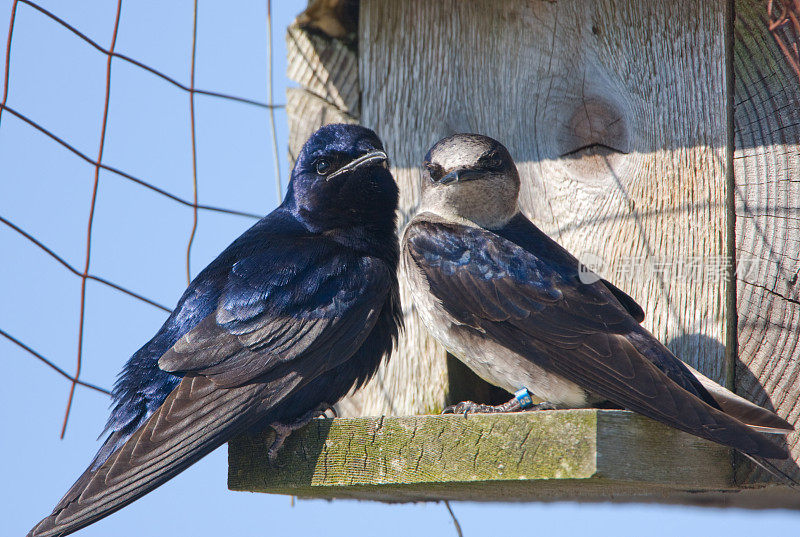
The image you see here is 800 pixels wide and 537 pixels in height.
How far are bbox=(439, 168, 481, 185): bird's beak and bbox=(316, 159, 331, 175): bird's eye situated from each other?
384 mm

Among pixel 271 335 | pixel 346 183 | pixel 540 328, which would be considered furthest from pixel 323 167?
pixel 540 328

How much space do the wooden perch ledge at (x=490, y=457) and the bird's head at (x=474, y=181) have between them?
74cm

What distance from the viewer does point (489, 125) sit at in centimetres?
325

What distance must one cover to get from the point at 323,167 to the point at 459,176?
1.44 feet

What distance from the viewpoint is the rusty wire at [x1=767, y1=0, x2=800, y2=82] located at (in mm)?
2691

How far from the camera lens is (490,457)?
2299 millimetres

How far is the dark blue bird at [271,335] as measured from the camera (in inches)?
94.0

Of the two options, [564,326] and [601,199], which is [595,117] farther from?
[564,326]

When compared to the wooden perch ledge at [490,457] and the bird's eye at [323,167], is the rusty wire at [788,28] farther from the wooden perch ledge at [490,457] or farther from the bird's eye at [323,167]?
the bird's eye at [323,167]

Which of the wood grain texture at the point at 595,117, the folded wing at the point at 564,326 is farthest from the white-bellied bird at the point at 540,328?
the wood grain texture at the point at 595,117

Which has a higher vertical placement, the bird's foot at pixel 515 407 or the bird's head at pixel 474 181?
the bird's head at pixel 474 181

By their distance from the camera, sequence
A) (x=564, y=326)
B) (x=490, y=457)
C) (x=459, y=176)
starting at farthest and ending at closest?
1. (x=459, y=176)
2. (x=564, y=326)
3. (x=490, y=457)

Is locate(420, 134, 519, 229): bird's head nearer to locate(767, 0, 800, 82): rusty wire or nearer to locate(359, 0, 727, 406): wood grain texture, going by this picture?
locate(359, 0, 727, 406): wood grain texture

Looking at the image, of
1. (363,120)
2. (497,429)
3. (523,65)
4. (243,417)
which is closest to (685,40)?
(523,65)
